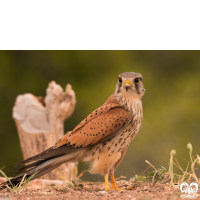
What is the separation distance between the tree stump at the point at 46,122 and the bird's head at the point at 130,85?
5.62ft

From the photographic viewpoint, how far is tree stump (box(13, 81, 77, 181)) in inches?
204

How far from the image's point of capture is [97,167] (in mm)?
3492

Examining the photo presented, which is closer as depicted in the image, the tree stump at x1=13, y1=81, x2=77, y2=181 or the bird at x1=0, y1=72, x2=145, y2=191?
the bird at x1=0, y1=72, x2=145, y2=191

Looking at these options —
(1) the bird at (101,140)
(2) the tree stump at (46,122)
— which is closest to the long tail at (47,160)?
(1) the bird at (101,140)

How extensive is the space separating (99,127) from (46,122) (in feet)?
7.33

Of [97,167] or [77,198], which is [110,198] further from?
[97,167]

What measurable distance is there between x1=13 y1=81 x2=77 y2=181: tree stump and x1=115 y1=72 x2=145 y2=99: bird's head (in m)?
1.71

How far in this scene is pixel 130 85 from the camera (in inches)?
140

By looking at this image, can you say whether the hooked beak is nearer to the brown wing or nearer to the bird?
the bird

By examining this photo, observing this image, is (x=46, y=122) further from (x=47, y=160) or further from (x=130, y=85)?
(x=130, y=85)

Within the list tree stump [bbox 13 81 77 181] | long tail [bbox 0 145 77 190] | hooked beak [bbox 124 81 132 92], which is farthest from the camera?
tree stump [bbox 13 81 77 181]

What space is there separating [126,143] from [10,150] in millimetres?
5854

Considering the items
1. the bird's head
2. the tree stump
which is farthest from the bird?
the tree stump

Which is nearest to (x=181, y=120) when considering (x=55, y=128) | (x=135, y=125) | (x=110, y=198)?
(x=55, y=128)
